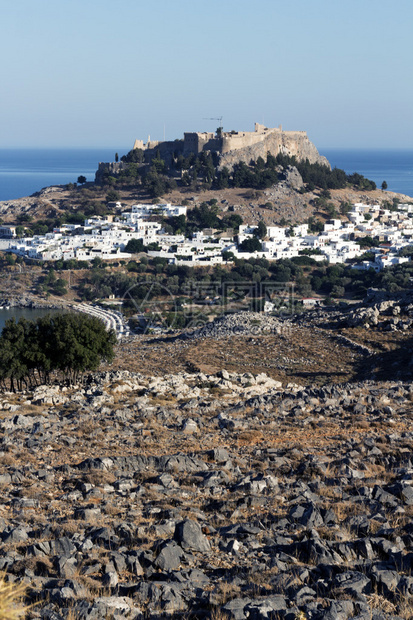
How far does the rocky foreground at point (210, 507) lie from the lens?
168 inches

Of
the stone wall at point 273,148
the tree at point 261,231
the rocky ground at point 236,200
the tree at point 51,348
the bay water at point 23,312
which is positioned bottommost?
the bay water at point 23,312

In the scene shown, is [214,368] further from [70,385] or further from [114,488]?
[114,488]

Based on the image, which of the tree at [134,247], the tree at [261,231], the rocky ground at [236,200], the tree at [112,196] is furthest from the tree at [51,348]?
the tree at [112,196]

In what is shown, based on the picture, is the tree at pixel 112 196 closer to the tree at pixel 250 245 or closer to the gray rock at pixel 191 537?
the tree at pixel 250 245

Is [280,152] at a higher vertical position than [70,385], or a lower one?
higher

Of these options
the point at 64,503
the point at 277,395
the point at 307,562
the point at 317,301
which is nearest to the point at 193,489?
the point at 64,503

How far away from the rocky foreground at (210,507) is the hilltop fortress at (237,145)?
50.8m

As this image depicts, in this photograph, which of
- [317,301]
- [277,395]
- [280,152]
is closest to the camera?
[277,395]

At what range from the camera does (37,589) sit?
4.27 m

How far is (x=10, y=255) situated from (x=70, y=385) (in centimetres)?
3781

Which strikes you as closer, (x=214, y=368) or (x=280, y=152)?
(x=214, y=368)

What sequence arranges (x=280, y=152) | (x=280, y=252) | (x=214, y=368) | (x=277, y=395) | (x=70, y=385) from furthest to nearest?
1. (x=280, y=152)
2. (x=280, y=252)
3. (x=214, y=368)
4. (x=70, y=385)
5. (x=277, y=395)

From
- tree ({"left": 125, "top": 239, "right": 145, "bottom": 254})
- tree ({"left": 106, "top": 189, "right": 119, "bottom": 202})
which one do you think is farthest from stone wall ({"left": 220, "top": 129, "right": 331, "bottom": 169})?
tree ({"left": 125, "top": 239, "right": 145, "bottom": 254})

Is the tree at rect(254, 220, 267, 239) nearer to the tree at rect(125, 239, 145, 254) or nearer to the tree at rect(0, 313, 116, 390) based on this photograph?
the tree at rect(125, 239, 145, 254)
